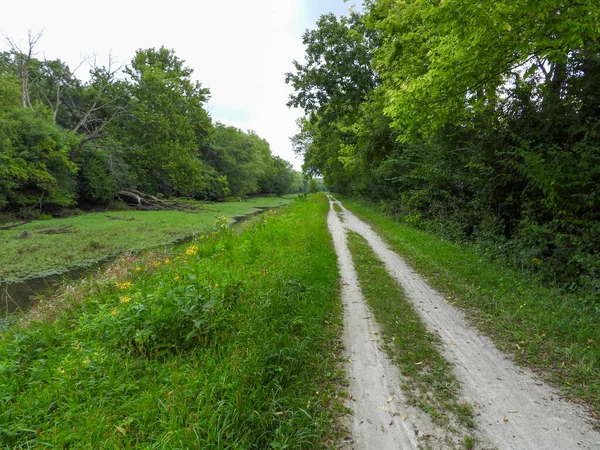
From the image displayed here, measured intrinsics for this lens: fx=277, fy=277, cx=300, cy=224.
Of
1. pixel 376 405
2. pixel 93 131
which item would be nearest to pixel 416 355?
pixel 376 405

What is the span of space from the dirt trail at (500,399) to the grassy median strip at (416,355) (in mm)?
138

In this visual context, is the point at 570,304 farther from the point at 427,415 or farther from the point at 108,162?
the point at 108,162

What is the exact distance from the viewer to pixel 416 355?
3.54 metres

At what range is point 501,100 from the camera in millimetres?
8109

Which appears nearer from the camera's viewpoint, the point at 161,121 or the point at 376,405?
the point at 376,405

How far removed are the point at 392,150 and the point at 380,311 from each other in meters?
13.7

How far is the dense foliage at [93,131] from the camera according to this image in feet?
55.2

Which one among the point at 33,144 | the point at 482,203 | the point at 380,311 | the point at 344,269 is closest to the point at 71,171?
the point at 33,144

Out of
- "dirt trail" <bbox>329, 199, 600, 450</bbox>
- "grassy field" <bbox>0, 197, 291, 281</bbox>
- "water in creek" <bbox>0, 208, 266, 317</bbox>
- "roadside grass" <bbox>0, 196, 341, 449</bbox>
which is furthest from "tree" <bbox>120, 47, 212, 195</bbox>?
Result: "dirt trail" <bbox>329, 199, 600, 450</bbox>

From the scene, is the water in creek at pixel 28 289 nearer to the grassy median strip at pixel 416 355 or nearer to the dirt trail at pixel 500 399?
the grassy median strip at pixel 416 355

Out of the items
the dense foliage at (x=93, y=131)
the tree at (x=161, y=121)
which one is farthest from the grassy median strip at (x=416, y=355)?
the tree at (x=161, y=121)

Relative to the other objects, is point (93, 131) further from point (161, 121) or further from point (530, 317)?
point (530, 317)

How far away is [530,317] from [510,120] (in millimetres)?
5670

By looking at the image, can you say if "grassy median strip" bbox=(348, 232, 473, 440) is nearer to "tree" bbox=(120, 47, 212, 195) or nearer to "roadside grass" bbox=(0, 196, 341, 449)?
"roadside grass" bbox=(0, 196, 341, 449)
